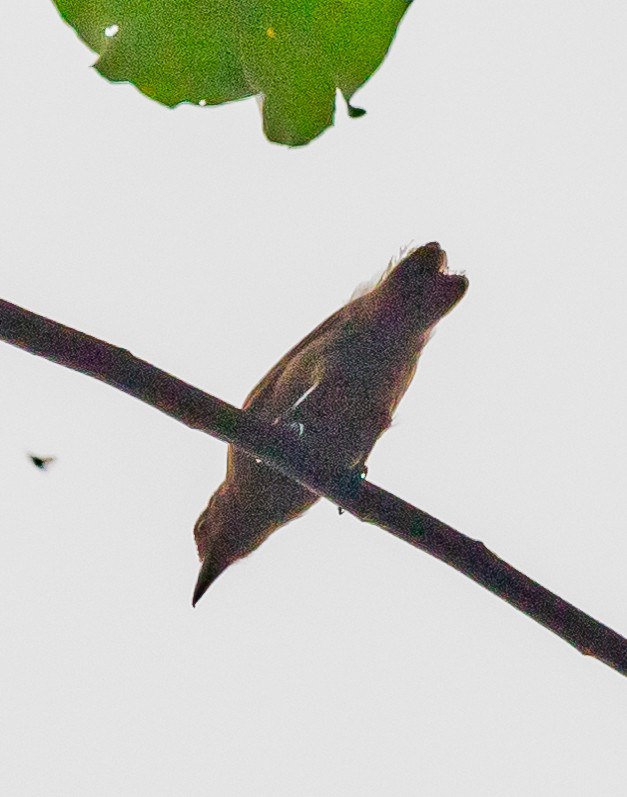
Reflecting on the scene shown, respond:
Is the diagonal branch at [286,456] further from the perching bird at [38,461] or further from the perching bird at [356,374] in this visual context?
the perching bird at [356,374]

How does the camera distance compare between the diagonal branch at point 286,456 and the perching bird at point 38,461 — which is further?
the perching bird at point 38,461

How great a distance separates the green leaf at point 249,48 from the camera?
2.76 meters

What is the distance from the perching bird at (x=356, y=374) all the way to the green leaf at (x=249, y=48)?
7.82 ft

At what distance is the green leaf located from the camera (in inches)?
108

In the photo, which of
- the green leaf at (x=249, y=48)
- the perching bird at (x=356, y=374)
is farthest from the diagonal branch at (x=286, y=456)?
the perching bird at (x=356, y=374)

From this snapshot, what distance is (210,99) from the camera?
9.32 feet

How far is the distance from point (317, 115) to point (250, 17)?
297 millimetres

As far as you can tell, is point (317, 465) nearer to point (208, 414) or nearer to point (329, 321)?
point (208, 414)

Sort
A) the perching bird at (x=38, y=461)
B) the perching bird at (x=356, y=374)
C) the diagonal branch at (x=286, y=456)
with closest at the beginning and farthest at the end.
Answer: the diagonal branch at (x=286, y=456) < the perching bird at (x=38, y=461) < the perching bird at (x=356, y=374)

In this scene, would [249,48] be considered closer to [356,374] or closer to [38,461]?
[38,461]

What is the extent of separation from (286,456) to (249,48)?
3.86ft

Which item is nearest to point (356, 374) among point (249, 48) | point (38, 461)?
point (38, 461)

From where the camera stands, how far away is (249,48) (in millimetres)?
2824

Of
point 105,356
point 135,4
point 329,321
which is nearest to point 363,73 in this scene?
point 135,4
